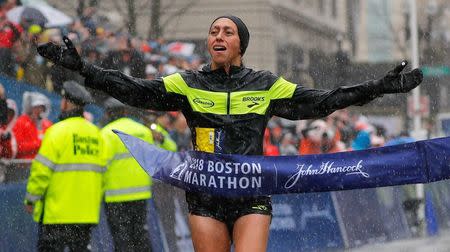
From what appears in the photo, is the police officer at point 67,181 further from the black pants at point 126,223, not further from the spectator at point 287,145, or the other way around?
the spectator at point 287,145

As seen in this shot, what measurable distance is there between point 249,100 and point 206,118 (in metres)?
0.26

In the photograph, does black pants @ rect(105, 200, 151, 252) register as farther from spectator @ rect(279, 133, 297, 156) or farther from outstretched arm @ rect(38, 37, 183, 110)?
spectator @ rect(279, 133, 297, 156)

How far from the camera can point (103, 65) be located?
14.0 metres

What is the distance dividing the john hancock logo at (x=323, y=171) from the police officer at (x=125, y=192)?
4.34 metres

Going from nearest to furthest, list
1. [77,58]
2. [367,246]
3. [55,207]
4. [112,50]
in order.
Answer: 1. [77,58]
2. [55,207]
3. [112,50]
4. [367,246]

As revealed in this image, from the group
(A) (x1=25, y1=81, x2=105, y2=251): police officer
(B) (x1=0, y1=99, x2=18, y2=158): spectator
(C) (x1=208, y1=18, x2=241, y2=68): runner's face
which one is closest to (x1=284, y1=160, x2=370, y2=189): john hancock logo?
(C) (x1=208, y1=18, x2=241, y2=68): runner's face

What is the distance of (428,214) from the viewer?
19.2m

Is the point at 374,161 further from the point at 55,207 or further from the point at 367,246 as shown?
the point at 367,246

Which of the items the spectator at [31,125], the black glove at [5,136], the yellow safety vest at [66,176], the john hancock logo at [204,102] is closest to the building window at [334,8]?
the spectator at [31,125]

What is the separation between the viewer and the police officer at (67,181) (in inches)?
388

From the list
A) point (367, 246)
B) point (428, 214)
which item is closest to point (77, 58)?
point (367, 246)

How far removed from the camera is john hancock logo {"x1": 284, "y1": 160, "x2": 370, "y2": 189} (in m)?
6.76

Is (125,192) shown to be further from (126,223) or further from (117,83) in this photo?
(117,83)

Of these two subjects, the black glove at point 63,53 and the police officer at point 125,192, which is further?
the police officer at point 125,192
